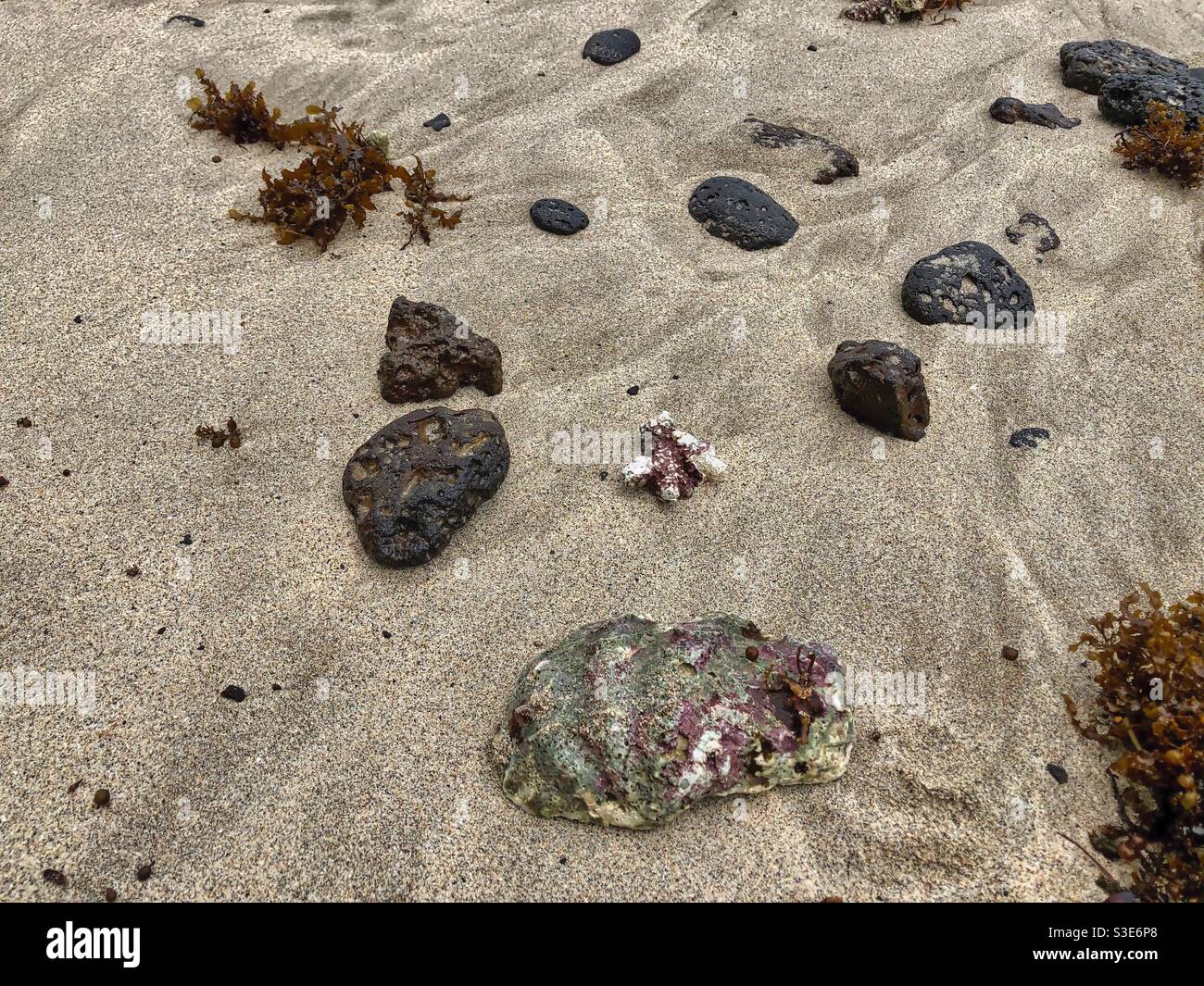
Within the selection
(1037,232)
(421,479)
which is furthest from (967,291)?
(421,479)

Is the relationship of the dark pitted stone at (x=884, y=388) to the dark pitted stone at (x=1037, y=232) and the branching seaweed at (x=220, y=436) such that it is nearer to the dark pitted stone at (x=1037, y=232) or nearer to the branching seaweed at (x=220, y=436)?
the dark pitted stone at (x=1037, y=232)

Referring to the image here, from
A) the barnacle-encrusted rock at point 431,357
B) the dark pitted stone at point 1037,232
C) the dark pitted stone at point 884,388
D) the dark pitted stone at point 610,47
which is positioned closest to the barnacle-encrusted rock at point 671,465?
the dark pitted stone at point 884,388

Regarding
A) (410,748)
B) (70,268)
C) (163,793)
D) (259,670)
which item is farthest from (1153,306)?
(70,268)

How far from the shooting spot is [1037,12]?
7.78 meters

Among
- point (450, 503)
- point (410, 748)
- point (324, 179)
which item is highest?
point (324, 179)

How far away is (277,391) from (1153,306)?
5.47 m

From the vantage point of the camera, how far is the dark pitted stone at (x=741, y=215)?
223 inches

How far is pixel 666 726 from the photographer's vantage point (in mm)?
3090

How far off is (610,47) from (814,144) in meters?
2.12

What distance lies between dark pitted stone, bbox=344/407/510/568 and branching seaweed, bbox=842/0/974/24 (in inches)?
235

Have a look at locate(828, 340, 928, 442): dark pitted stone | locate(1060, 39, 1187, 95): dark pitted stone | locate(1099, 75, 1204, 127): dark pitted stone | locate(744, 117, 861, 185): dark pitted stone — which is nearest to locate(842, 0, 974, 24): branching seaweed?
locate(1060, 39, 1187, 95): dark pitted stone

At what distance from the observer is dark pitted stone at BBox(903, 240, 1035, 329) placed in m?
5.18
